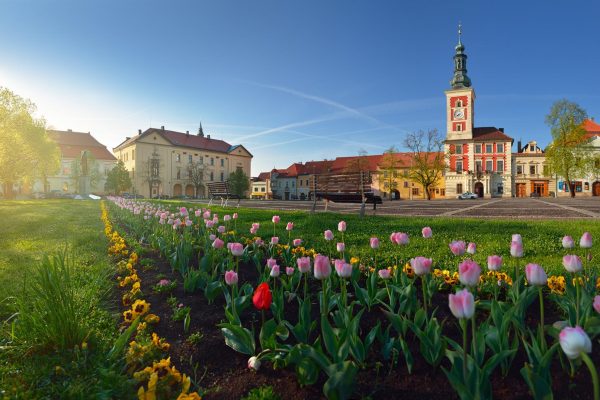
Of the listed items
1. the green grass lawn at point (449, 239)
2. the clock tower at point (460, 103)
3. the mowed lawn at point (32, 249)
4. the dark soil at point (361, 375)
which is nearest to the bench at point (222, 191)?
the mowed lawn at point (32, 249)

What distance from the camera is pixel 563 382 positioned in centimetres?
142

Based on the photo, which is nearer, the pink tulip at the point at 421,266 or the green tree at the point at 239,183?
the pink tulip at the point at 421,266

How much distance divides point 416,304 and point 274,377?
996 mm

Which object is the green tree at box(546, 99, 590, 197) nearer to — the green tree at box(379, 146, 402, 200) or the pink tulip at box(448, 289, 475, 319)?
the green tree at box(379, 146, 402, 200)

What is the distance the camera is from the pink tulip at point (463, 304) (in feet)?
3.67

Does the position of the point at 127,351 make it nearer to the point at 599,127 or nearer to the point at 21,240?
the point at 21,240

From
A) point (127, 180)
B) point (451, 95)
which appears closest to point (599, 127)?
point (451, 95)

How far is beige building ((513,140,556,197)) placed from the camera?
5553 centimetres

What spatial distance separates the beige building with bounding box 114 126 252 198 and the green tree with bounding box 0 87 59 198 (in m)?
26.2

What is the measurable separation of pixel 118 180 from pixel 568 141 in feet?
202

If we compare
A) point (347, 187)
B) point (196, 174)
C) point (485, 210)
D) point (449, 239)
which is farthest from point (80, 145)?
point (449, 239)

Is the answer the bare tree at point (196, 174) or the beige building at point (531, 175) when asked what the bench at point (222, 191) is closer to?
the bare tree at point (196, 174)

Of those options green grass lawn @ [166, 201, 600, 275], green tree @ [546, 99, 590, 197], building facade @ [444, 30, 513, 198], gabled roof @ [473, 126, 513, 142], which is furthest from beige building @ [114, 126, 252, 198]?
green grass lawn @ [166, 201, 600, 275]

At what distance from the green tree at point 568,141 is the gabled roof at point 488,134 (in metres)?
14.5
